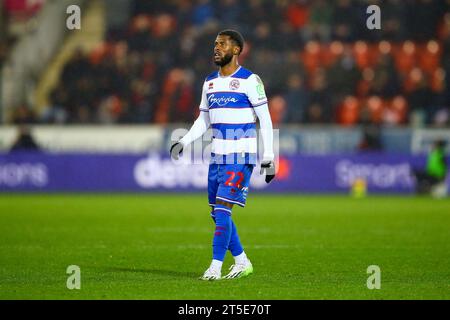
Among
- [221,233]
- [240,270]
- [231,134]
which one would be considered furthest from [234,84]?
[240,270]

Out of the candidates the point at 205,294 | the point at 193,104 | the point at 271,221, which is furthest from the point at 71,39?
the point at 205,294

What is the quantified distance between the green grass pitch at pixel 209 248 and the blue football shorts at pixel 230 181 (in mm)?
824

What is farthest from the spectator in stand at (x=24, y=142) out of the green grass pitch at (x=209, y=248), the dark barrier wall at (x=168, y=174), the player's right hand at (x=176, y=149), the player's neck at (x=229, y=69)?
the player's neck at (x=229, y=69)

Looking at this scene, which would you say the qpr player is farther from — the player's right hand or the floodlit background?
the floodlit background

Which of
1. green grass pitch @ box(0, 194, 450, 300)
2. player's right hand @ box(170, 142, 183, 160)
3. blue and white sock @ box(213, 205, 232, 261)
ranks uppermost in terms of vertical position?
player's right hand @ box(170, 142, 183, 160)

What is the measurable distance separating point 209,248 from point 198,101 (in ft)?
47.4

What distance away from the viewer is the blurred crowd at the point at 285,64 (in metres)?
26.3

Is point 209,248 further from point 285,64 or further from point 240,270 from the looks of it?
point 285,64

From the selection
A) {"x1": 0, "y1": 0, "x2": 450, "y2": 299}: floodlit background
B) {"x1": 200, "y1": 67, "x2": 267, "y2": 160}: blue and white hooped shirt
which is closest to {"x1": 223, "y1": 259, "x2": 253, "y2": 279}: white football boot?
{"x1": 200, "y1": 67, "x2": 267, "y2": 160}: blue and white hooped shirt

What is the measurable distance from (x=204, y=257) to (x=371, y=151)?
14.6m

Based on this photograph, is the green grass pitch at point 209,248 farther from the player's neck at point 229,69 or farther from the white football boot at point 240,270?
the player's neck at point 229,69

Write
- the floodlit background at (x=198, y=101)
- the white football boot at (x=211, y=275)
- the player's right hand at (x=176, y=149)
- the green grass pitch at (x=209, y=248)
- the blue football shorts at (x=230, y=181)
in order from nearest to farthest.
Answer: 1. the green grass pitch at (x=209, y=248)
2. the white football boot at (x=211, y=275)
3. the blue football shorts at (x=230, y=181)
4. the player's right hand at (x=176, y=149)
5. the floodlit background at (x=198, y=101)

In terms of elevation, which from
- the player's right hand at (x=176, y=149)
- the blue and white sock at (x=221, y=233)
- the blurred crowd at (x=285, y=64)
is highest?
the blurred crowd at (x=285, y=64)

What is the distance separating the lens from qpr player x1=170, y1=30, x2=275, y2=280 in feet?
30.7
